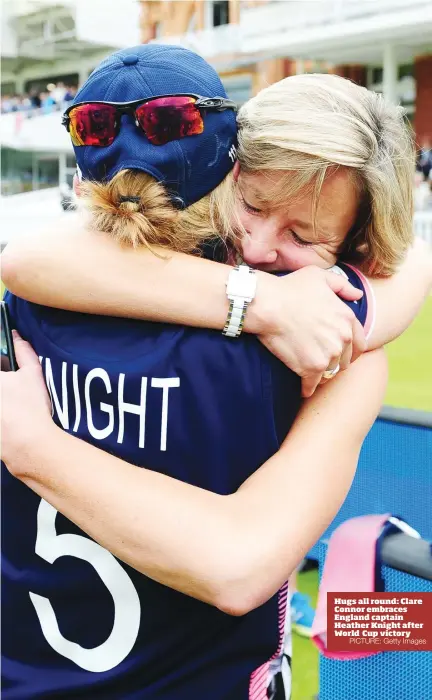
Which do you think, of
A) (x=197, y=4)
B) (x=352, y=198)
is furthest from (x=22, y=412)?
(x=197, y=4)

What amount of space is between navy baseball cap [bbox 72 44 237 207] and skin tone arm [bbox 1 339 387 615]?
1.27 ft

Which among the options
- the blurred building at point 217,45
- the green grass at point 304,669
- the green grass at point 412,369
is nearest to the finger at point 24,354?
the green grass at point 304,669

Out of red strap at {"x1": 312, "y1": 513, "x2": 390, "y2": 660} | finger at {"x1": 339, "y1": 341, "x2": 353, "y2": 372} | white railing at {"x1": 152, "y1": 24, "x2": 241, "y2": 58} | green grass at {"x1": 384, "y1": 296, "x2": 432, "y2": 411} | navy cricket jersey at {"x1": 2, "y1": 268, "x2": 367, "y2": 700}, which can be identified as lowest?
green grass at {"x1": 384, "y1": 296, "x2": 432, "y2": 411}

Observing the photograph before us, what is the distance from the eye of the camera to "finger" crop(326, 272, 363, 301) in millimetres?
1108

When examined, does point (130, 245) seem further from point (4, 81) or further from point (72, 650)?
point (4, 81)

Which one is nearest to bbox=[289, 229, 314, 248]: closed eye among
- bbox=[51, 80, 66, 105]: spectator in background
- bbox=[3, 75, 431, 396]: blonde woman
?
bbox=[3, 75, 431, 396]: blonde woman

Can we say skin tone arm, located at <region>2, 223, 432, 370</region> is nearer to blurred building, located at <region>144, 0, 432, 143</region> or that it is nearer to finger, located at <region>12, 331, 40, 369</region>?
finger, located at <region>12, 331, 40, 369</region>

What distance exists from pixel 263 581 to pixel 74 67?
103 feet

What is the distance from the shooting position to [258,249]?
1253 mm

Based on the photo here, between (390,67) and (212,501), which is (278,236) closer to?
(212,501)

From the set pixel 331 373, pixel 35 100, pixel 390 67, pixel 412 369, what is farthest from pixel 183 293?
pixel 35 100

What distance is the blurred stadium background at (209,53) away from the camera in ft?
60.9

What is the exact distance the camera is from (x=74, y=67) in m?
29.4
